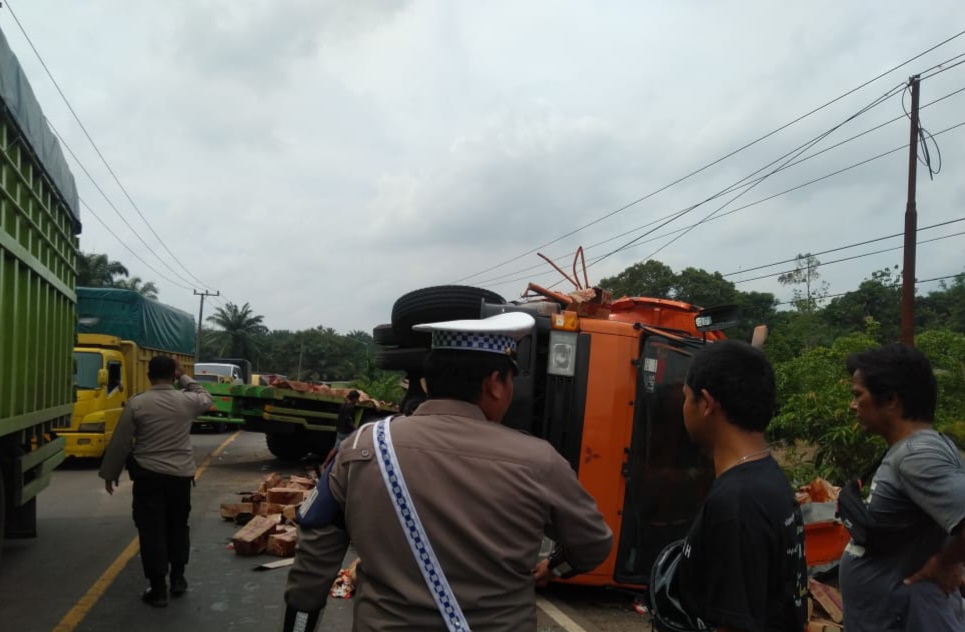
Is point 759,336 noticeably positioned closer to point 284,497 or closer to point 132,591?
point 132,591

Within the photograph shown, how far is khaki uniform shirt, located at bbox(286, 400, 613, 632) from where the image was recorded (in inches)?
76.0

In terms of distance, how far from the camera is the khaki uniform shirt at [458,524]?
193cm

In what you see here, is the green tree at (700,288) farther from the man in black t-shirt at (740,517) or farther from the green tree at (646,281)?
the man in black t-shirt at (740,517)

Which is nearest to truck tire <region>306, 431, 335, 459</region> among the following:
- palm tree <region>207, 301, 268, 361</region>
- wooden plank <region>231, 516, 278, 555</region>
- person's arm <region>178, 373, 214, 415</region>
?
wooden plank <region>231, 516, 278, 555</region>

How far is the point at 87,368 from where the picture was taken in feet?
40.1

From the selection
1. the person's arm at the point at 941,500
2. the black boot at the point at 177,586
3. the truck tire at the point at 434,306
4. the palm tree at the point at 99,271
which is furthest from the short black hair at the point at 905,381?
the palm tree at the point at 99,271

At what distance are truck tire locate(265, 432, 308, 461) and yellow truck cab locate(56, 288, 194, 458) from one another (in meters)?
2.57

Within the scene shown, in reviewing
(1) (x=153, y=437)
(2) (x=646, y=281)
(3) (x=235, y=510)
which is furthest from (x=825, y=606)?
(2) (x=646, y=281)

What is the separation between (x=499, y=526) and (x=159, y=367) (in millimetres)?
4602

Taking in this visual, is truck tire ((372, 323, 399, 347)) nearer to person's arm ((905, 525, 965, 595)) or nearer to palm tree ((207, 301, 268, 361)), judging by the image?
person's arm ((905, 525, 965, 595))

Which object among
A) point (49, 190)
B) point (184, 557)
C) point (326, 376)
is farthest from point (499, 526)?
point (326, 376)

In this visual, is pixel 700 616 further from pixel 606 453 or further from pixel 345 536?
pixel 606 453

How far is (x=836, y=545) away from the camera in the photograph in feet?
18.0

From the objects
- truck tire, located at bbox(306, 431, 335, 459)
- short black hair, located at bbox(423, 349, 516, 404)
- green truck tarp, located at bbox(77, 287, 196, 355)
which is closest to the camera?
short black hair, located at bbox(423, 349, 516, 404)
